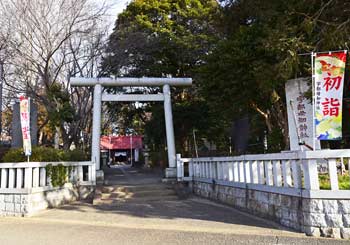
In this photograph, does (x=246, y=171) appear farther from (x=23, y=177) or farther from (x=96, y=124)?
(x=96, y=124)

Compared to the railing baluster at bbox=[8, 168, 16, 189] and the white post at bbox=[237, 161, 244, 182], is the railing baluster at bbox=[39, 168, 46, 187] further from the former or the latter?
the white post at bbox=[237, 161, 244, 182]

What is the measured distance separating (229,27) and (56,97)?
8.61 meters

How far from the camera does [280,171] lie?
7000 millimetres

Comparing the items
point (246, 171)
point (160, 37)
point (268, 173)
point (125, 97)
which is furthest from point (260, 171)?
point (160, 37)

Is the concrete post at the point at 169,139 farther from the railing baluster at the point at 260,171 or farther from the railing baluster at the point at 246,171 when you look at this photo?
the railing baluster at the point at 260,171

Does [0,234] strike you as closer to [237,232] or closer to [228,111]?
[237,232]

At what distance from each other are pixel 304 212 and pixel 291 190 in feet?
1.68

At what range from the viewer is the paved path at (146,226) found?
6008mm

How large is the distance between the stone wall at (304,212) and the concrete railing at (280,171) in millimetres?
153

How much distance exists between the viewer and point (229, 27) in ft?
41.7

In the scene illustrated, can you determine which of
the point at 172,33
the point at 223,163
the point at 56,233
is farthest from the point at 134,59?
the point at 56,233

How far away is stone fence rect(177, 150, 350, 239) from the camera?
5.70 m

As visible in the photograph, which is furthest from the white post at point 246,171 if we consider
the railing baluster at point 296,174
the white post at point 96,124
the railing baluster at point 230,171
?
the white post at point 96,124

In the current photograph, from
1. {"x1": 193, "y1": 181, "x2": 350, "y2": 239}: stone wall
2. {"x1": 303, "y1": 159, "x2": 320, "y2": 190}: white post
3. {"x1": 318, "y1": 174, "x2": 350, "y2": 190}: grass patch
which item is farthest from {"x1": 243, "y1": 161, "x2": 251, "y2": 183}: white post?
{"x1": 303, "y1": 159, "x2": 320, "y2": 190}: white post
